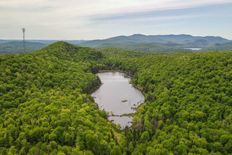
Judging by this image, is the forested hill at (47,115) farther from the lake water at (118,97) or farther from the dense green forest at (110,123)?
the lake water at (118,97)

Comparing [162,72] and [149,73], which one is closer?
[162,72]

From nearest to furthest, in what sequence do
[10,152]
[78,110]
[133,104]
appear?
[10,152]
[78,110]
[133,104]

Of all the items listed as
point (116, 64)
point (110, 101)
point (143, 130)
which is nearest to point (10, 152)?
point (143, 130)

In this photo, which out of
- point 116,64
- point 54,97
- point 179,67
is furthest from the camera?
point 116,64

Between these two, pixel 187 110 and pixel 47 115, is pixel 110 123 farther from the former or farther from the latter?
pixel 187 110

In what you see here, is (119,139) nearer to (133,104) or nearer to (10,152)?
(10,152)

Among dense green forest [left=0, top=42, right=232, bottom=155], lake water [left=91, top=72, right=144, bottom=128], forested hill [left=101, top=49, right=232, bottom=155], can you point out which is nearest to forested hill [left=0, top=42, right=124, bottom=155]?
dense green forest [left=0, top=42, right=232, bottom=155]

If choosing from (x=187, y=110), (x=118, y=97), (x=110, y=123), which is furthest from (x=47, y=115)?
(x=118, y=97)
